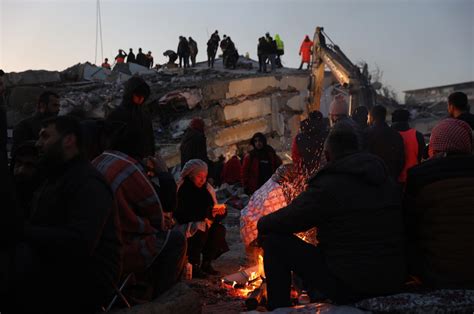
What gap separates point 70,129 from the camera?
346cm

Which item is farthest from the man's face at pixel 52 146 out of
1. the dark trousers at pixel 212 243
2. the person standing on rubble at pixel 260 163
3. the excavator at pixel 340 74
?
the excavator at pixel 340 74

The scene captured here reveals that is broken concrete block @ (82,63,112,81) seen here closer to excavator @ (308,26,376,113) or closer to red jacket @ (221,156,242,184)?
excavator @ (308,26,376,113)

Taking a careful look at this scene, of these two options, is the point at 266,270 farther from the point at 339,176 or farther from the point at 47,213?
the point at 47,213

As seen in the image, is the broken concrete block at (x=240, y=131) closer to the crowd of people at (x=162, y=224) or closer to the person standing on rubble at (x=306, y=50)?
the person standing on rubble at (x=306, y=50)

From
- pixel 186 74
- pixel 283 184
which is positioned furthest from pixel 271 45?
pixel 283 184

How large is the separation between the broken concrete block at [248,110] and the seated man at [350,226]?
18.3m

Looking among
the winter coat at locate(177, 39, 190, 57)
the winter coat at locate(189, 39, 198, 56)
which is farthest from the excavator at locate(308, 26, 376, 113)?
the winter coat at locate(189, 39, 198, 56)

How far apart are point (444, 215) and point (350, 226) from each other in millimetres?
580

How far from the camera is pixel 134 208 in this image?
4094 millimetres

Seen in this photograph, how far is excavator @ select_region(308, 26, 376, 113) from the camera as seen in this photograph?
14.7 meters

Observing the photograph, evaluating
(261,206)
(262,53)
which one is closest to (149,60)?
(262,53)

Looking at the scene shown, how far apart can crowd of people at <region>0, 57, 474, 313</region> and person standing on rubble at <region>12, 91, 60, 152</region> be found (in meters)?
1.63

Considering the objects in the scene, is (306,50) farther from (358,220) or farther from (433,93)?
(433,93)

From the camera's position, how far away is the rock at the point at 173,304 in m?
3.85
